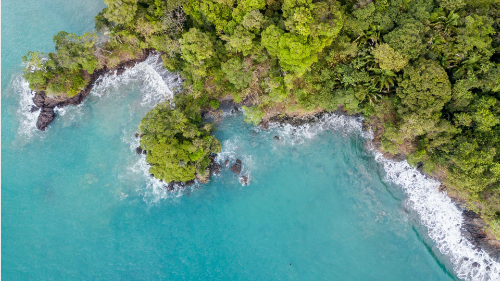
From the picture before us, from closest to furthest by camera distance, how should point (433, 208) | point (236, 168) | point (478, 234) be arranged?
point (478, 234) < point (433, 208) < point (236, 168)

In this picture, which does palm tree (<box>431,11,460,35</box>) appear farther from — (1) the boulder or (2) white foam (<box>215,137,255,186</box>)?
(1) the boulder

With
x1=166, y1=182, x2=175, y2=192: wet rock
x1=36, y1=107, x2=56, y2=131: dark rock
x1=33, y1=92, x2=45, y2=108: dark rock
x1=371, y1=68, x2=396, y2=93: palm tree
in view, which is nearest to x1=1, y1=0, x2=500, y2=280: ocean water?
x1=166, y1=182, x2=175, y2=192: wet rock

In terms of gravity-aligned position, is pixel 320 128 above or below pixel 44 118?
below

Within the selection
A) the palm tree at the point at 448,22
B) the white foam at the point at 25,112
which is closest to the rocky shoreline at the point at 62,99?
the white foam at the point at 25,112

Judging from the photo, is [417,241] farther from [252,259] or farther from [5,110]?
[5,110]

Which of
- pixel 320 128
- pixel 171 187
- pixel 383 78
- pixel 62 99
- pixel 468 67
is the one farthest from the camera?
pixel 62 99

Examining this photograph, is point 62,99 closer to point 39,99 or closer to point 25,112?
point 39,99

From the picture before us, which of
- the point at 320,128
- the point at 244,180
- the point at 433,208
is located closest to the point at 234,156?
the point at 244,180
